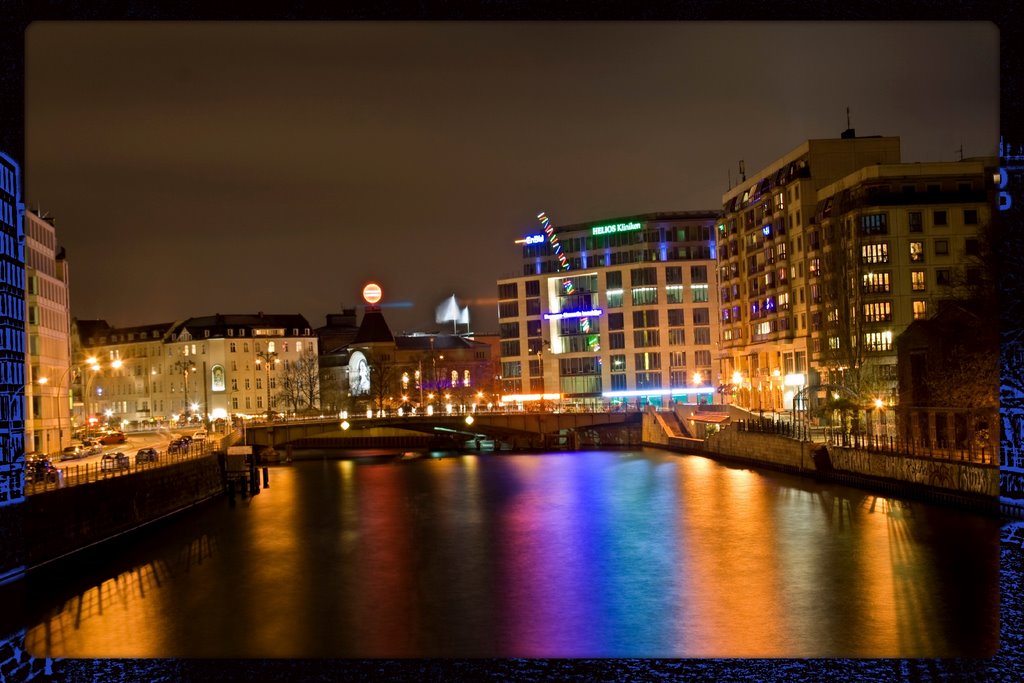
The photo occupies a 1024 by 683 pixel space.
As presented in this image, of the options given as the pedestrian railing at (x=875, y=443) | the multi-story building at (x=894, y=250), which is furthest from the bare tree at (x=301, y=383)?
the multi-story building at (x=894, y=250)

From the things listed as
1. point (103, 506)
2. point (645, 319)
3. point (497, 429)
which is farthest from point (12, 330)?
point (645, 319)

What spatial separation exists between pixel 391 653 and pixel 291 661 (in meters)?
3.17

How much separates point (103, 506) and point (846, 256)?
4845cm

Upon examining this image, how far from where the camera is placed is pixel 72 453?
54.9 meters

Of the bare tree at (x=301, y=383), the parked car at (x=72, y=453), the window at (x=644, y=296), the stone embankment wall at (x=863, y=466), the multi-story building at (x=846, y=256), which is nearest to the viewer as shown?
the stone embankment wall at (x=863, y=466)

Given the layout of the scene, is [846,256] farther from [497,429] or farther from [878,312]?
[497,429]

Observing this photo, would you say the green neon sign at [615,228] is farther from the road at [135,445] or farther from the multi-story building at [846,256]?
the road at [135,445]

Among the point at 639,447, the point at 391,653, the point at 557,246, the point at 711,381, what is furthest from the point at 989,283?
the point at 557,246

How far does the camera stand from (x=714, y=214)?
117 metres

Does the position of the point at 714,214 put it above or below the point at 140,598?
above

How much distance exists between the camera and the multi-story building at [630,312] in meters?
114

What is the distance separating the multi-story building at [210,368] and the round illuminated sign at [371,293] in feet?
33.0

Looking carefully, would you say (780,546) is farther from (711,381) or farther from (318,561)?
(711,381)

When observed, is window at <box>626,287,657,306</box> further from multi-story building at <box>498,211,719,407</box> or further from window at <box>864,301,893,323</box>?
window at <box>864,301,893,323</box>
